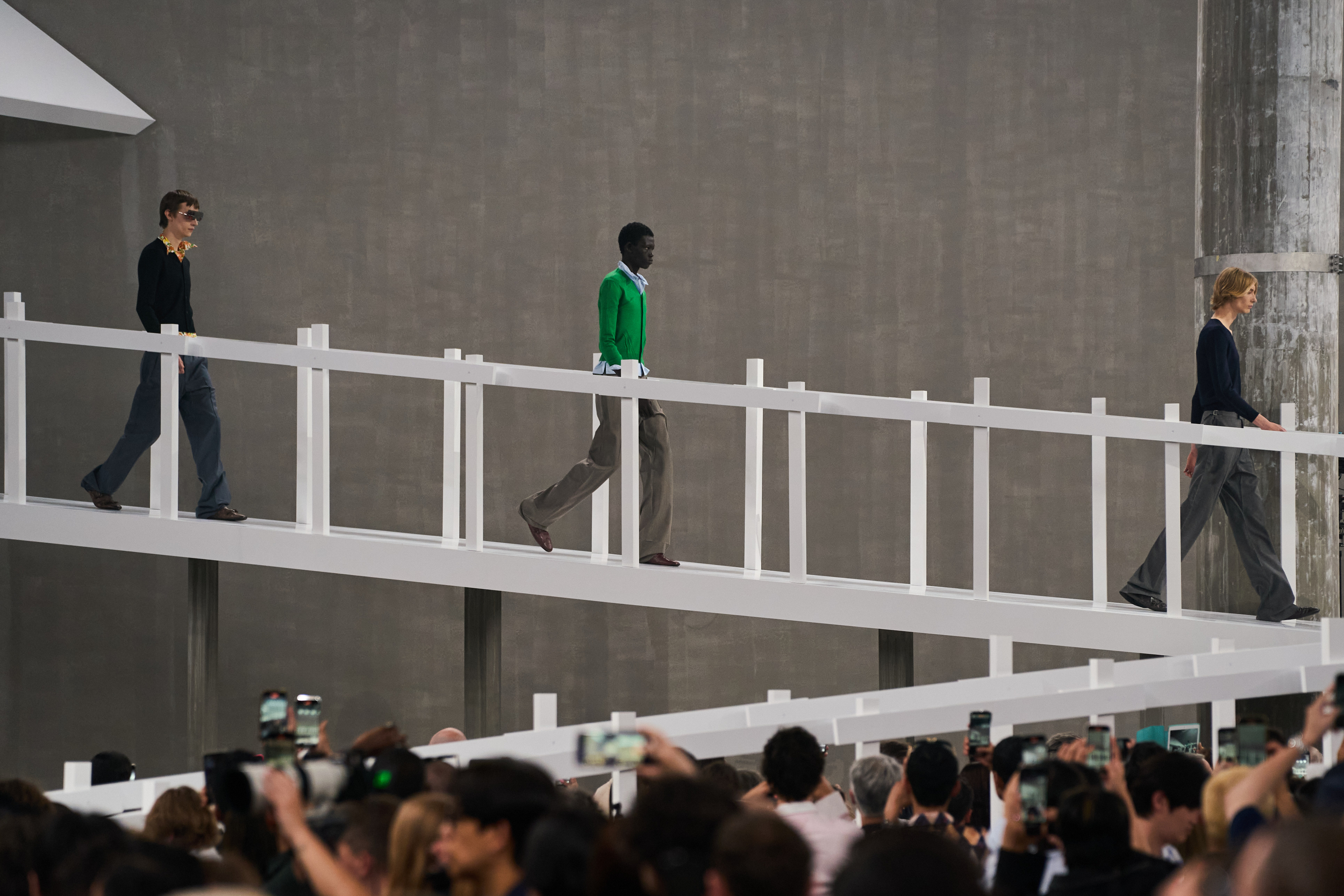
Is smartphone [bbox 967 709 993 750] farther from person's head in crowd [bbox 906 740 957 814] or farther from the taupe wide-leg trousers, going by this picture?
the taupe wide-leg trousers

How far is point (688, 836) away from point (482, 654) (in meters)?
5.05

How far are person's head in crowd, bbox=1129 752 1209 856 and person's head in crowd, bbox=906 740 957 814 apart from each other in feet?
2.16

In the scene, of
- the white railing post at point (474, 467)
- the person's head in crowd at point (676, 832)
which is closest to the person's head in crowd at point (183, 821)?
the person's head in crowd at point (676, 832)

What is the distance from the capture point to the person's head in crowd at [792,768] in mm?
3686

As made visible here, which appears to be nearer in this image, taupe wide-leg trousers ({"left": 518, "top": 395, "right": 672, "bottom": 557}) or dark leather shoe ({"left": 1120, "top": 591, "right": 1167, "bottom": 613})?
dark leather shoe ({"left": 1120, "top": 591, "right": 1167, "bottom": 613})

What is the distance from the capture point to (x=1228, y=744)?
3.59 m

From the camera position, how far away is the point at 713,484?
380 inches

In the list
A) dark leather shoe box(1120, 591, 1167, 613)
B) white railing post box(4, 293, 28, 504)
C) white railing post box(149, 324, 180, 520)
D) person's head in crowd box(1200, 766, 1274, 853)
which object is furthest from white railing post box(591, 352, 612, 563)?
person's head in crowd box(1200, 766, 1274, 853)

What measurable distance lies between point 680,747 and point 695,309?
18.3 feet

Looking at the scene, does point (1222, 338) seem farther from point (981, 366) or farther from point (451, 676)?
point (451, 676)

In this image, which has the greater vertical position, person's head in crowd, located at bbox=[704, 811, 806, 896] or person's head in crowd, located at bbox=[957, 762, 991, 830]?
person's head in crowd, located at bbox=[704, 811, 806, 896]

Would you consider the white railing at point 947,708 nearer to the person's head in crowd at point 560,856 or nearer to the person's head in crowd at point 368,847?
the person's head in crowd at point 368,847

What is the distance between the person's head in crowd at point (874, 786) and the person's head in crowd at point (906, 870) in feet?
6.68

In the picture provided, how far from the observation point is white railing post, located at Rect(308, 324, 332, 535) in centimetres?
698
